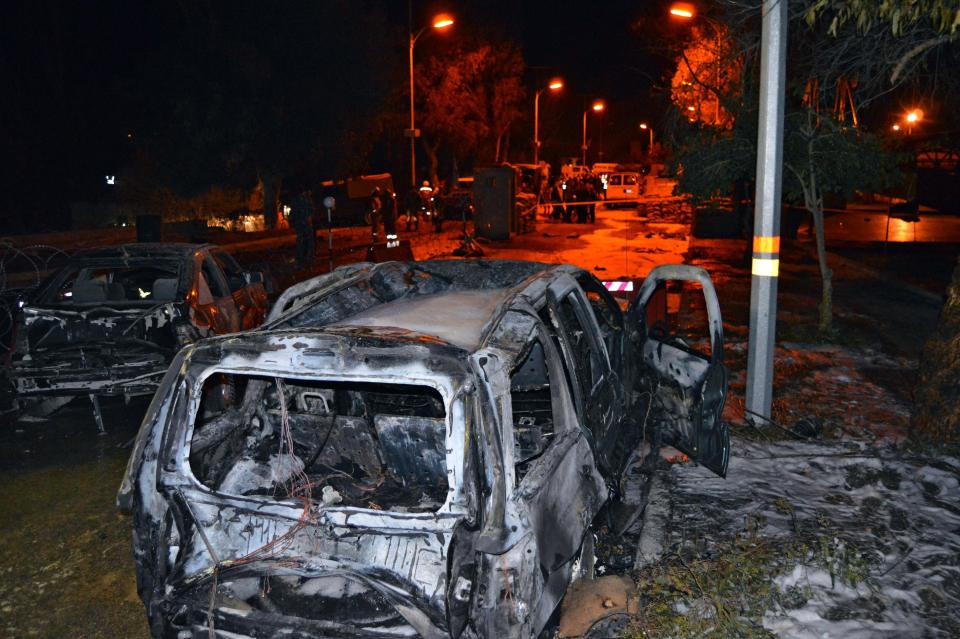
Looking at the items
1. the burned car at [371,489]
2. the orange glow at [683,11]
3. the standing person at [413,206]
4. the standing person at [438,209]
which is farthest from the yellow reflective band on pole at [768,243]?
the standing person at [438,209]

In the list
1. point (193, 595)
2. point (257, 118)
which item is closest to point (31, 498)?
point (193, 595)

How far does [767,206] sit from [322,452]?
429cm

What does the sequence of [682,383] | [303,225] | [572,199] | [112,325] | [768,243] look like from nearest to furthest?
[682,383] → [768,243] → [112,325] → [303,225] → [572,199]

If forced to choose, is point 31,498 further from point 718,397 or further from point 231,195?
point 231,195

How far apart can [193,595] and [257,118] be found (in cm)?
2945

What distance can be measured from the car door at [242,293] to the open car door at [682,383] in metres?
4.48

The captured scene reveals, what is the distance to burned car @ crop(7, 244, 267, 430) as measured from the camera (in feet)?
23.5

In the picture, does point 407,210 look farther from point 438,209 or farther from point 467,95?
point 467,95

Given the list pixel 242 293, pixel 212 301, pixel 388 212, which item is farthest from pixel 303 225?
pixel 212 301

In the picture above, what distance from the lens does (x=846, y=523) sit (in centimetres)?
497

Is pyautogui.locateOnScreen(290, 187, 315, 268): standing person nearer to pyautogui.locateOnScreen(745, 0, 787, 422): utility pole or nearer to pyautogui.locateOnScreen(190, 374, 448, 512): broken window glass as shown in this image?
→ pyautogui.locateOnScreen(745, 0, 787, 422): utility pole

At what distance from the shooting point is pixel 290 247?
989 inches

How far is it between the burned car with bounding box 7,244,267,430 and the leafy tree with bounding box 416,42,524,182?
1498 inches

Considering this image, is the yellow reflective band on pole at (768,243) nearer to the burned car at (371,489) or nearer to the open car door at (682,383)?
the open car door at (682,383)
